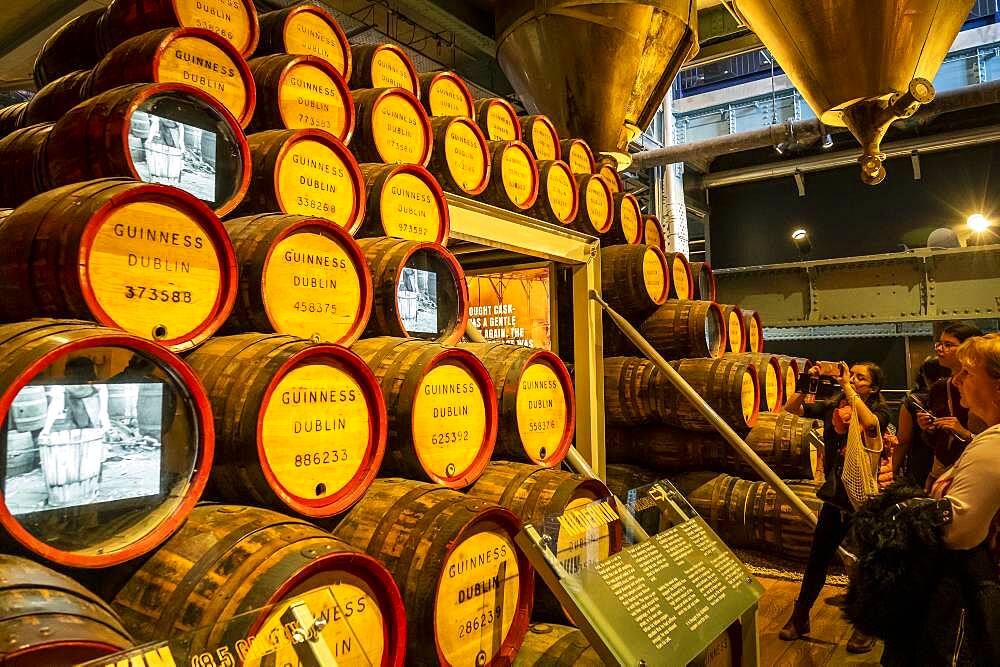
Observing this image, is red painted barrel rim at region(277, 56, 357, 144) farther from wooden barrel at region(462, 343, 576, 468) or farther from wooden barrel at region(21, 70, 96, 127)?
wooden barrel at region(462, 343, 576, 468)

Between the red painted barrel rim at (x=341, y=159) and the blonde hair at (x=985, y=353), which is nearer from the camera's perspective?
the blonde hair at (x=985, y=353)

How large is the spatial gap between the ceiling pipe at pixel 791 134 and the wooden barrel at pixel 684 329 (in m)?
3.93

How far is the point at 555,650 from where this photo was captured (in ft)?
7.17

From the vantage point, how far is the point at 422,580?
183 centimetres

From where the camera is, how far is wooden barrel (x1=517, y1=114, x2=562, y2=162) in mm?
4117

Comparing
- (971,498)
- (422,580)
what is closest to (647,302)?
(971,498)

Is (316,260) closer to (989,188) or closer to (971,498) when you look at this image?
(971,498)

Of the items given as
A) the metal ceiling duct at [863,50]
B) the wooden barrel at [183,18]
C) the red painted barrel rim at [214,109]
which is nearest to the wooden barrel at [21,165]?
the red painted barrel rim at [214,109]

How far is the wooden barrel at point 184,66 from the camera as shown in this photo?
6.97 ft

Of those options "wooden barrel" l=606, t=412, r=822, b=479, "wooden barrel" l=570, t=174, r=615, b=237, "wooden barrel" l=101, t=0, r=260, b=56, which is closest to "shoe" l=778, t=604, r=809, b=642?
"wooden barrel" l=606, t=412, r=822, b=479

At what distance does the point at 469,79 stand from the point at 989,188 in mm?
7063

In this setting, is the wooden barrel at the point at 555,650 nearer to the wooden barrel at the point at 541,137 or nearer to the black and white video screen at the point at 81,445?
the black and white video screen at the point at 81,445

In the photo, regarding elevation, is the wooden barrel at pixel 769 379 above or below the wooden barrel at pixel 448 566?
above

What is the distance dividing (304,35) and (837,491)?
3345 millimetres
